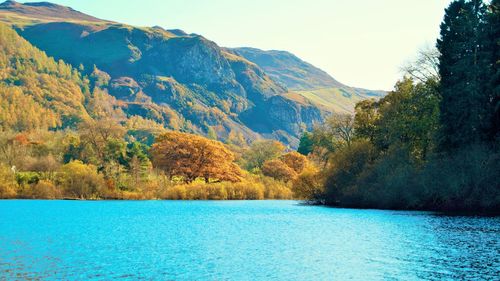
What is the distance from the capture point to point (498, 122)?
6794 cm

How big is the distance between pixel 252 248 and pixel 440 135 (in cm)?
3744

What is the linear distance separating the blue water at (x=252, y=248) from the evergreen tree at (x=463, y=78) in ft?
35.2

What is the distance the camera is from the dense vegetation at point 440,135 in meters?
67.0

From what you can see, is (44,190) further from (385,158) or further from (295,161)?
(295,161)

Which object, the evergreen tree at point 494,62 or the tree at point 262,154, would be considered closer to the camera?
the evergreen tree at point 494,62

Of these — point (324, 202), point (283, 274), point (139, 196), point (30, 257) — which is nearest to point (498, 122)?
point (324, 202)

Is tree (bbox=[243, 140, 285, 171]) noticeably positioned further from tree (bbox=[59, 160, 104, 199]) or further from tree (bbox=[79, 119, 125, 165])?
tree (bbox=[59, 160, 104, 199])

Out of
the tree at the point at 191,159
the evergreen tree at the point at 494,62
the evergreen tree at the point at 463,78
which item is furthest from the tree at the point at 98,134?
the evergreen tree at the point at 494,62

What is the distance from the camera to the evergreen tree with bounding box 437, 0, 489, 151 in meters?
68.9

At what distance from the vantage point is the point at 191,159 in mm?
128500

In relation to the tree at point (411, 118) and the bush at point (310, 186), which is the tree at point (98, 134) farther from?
the tree at point (411, 118)

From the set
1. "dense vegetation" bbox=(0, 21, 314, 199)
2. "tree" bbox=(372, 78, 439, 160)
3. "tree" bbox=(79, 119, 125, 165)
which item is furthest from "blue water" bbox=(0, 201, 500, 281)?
"tree" bbox=(79, 119, 125, 165)

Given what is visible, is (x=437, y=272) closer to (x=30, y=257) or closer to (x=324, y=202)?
(x=30, y=257)

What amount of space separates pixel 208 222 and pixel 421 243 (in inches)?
1044
